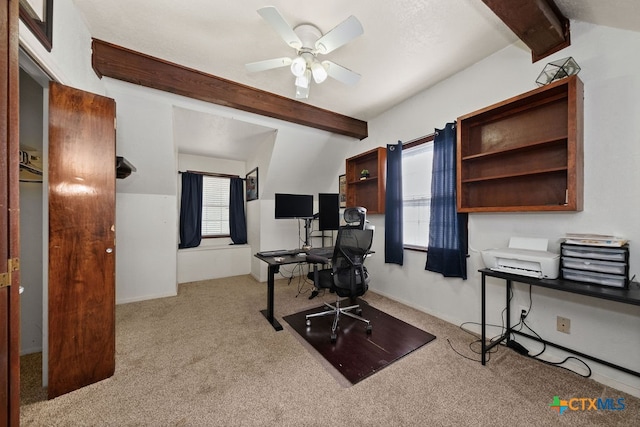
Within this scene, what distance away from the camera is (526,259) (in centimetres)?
175

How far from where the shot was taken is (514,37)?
2.05 meters

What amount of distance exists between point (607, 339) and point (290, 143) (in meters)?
3.84

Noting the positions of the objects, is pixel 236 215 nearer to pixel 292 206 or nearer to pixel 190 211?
pixel 190 211

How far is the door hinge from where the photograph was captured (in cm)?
86

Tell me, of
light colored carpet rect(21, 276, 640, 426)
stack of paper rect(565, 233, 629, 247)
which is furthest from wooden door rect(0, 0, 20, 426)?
stack of paper rect(565, 233, 629, 247)

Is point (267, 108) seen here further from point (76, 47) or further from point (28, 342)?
point (28, 342)

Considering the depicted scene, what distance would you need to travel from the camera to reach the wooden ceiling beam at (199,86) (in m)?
2.22

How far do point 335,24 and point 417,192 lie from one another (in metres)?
2.16

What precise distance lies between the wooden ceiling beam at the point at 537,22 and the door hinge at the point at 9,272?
2.81 m

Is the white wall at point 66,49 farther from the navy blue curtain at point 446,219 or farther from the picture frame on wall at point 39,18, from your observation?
the navy blue curtain at point 446,219

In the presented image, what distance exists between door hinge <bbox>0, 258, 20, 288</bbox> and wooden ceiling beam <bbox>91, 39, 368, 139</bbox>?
216cm

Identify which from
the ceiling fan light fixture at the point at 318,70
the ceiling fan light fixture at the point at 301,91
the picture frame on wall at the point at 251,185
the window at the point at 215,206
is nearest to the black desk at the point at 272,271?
the ceiling fan light fixture at the point at 301,91

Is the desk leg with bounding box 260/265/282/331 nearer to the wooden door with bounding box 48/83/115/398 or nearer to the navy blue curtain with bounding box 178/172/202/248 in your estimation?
the wooden door with bounding box 48/83/115/398

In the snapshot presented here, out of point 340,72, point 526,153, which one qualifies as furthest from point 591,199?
point 340,72
